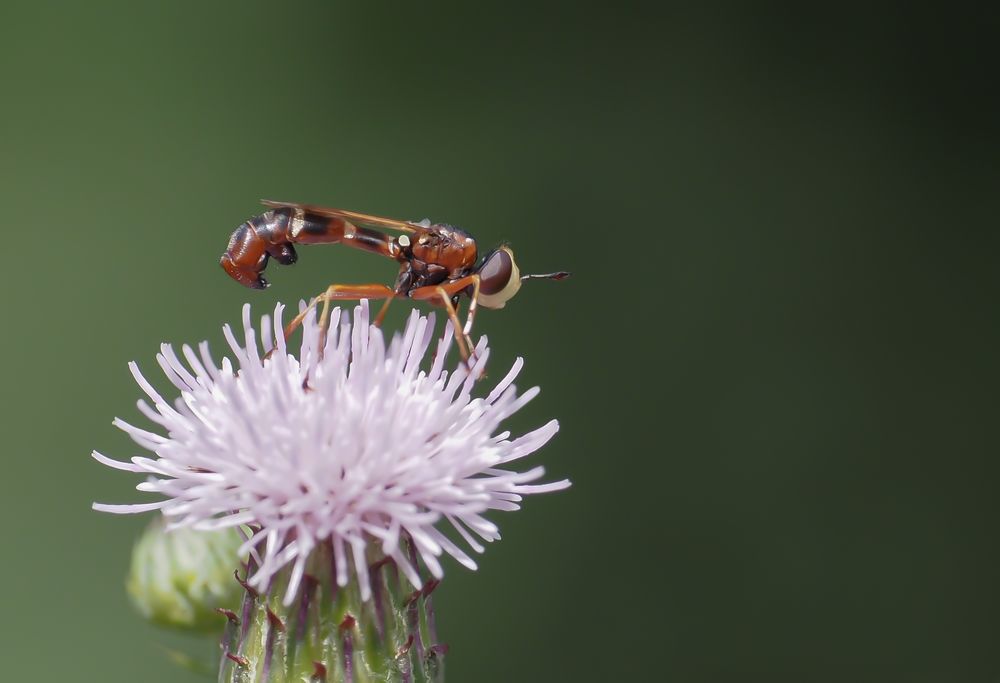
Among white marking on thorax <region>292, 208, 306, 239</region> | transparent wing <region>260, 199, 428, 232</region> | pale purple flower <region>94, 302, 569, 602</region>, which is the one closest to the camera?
pale purple flower <region>94, 302, 569, 602</region>

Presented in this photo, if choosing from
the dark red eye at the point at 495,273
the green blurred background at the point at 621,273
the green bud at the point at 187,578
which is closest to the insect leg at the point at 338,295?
the dark red eye at the point at 495,273

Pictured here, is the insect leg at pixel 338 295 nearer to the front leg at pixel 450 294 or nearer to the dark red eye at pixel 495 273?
the front leg at pixel 450 294

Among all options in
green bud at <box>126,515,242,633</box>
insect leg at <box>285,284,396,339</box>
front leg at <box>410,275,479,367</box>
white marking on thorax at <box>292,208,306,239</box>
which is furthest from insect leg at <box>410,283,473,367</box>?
green bud at <box>126,515,242,633</box>

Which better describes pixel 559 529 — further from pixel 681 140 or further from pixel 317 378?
pixel 317 378

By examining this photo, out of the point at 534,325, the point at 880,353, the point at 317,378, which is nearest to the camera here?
the point at 317,378

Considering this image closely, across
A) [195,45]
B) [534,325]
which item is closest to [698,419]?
[534,325]

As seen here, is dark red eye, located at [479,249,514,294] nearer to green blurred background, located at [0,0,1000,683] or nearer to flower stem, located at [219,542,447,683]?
flower stem, located at [219,542,447,683]

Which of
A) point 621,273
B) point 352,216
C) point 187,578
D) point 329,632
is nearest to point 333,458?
point 329,632
